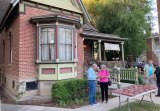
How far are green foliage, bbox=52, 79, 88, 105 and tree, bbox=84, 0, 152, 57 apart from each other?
17296 mm

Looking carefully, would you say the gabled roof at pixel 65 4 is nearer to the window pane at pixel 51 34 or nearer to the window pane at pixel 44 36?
the window pane at pixel 44 36

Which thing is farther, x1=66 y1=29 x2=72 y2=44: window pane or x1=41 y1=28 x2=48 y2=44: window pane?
x1=66 y1=29 x2=72 y2=44: window pane

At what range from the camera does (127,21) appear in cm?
2688

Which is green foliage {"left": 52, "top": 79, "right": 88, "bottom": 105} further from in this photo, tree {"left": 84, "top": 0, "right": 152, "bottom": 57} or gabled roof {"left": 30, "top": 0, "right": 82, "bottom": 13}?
tree {"left": 84, "top": 0, "right": 152, "bottom": 57}

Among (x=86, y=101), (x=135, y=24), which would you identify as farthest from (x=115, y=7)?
(x=86, y=101)

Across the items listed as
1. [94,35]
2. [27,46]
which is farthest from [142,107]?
[94,35]

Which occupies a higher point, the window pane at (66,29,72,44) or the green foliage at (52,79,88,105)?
the window pane at (66,29,72,44)

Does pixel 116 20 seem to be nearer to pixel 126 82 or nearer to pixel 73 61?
pixel 126 82

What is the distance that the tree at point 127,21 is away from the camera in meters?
27.1

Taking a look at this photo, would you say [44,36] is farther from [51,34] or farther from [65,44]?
[65,44]

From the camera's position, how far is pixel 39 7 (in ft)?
42.4

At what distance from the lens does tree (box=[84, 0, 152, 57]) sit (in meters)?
27.1

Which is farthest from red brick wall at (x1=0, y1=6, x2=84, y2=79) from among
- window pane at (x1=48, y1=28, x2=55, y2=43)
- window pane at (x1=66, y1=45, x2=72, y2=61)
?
window pane at (x1=66, y1=45, x2=72, y2=61)

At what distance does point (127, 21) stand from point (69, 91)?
1827 cm
